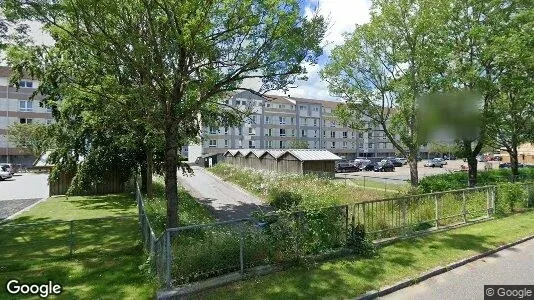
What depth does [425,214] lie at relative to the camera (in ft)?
39.2

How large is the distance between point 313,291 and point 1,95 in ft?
215

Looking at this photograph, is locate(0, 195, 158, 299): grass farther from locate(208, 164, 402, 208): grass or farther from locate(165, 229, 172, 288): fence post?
locate(208, 164, 402, 208): grass

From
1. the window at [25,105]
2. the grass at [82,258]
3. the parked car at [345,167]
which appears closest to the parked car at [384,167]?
the parked car at [345,167]

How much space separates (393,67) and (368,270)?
1964 cm

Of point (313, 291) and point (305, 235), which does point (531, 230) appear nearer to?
point (305, 235)

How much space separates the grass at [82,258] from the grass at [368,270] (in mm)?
2197

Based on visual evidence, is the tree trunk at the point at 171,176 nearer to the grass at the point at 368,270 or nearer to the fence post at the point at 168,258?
the fence post at the point at 168,258

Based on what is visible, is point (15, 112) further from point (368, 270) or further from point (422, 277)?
point (422, 277)

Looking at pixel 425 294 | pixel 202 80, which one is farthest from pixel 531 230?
pixel 202 80

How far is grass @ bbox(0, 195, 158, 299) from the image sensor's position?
23.7 feet

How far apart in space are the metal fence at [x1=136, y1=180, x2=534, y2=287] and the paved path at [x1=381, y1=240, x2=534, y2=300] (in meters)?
2.16

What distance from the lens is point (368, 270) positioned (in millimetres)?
7715

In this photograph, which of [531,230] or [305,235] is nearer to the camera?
[305,235]

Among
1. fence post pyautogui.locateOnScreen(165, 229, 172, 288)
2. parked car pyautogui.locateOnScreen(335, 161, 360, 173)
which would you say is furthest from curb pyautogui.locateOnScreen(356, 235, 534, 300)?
parked car pyautogui.locateOnScreen(335, 161, 360, 173)
